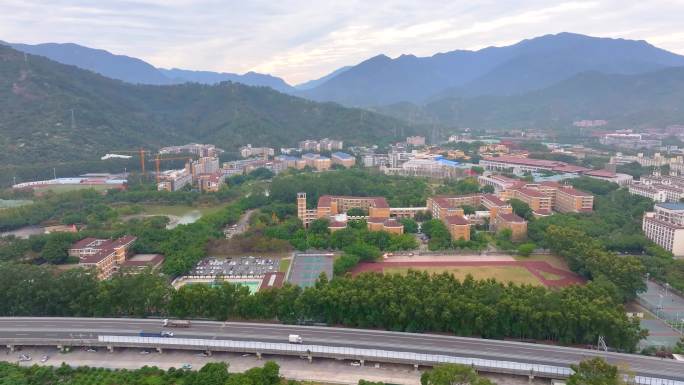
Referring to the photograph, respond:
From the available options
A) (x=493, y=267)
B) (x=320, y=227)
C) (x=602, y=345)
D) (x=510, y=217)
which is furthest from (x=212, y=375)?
(x=510, y=217)

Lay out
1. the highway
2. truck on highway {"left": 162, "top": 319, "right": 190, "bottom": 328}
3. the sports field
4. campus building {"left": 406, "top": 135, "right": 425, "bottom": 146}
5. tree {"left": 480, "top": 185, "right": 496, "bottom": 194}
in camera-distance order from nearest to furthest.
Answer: the highway → truck on highway {"left": 162, "top": 319, "right": 190, "bottom": 328} → the sports field → tree {"left": 480, "top": 185, "right": 496, "bottom": 194} → campus building {"left": 406, "top": 135, "right": 425, "bottom": 146}

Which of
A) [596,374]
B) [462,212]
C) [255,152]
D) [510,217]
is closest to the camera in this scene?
[596,374]

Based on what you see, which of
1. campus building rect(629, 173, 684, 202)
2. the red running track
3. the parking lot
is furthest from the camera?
campus building rect(629, 173, 684, 202)

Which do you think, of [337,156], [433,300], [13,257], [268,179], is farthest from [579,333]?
[337,156]

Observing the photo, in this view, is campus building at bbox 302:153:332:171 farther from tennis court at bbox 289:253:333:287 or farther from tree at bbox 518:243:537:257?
tree at bbox 518:243:537:257

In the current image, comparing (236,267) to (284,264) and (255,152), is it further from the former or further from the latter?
(255,152)

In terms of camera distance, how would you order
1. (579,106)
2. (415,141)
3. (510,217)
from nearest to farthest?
(510,217) < (415,141) < (579,106)

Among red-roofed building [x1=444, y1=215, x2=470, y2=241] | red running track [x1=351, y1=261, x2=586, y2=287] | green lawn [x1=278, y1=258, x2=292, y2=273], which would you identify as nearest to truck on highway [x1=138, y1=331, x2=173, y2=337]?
green lawn [x1=278, y1=258, x2=292, y2=273]
